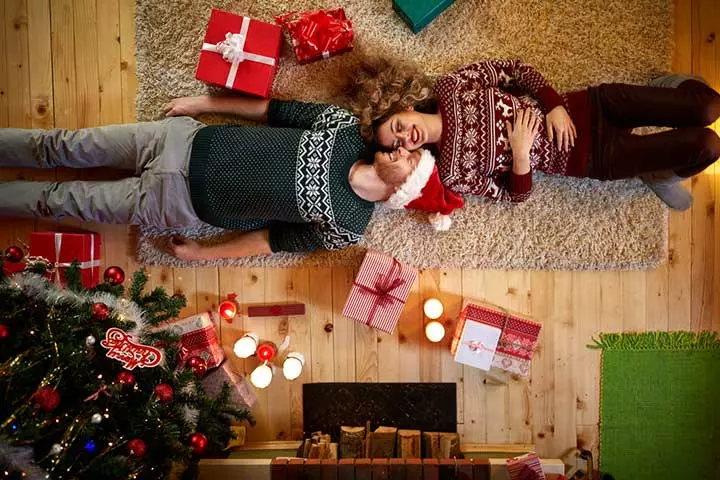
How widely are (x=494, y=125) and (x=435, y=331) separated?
80cm

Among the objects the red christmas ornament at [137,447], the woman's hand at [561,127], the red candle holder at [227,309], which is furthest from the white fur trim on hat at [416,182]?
the red christmas ornament at [137,447]

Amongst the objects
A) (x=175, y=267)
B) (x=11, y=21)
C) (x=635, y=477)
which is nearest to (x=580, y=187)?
(x=635, y=477)

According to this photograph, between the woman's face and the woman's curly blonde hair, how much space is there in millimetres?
37

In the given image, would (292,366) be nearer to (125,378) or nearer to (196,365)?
(196,365)

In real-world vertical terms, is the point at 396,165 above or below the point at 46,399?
above

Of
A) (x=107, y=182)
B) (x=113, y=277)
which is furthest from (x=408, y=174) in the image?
(x=107, y=182)

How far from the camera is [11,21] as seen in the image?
216 centimetres

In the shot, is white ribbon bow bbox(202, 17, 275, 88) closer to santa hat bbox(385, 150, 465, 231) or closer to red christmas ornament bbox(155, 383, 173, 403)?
santa hat bbox(385, 150, 465, 231)

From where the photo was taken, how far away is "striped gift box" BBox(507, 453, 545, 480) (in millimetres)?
2023

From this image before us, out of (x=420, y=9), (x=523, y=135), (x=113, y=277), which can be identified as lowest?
(x=113, y=277)

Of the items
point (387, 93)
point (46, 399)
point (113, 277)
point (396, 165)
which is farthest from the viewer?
point (387, 93)

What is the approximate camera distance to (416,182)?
1.81m

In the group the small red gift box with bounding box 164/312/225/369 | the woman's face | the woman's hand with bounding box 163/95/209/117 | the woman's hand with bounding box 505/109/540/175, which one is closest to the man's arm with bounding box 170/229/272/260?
the small red gift box with bounding box 164/312/225/369

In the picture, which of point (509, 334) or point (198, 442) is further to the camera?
point (509, 334)
